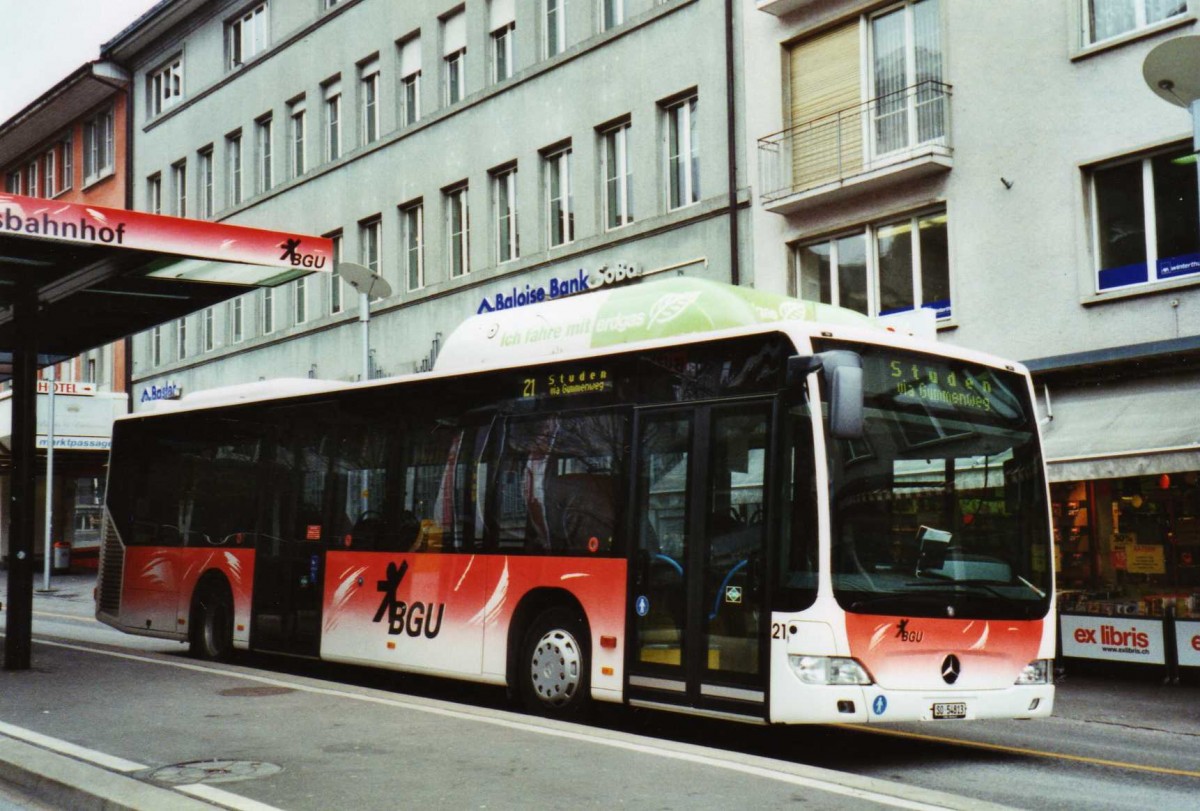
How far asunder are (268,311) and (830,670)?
28.4m

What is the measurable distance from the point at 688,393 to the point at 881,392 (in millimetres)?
1423

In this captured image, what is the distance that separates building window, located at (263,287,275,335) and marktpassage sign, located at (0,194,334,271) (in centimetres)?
2131

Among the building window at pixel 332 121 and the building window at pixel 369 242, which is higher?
the building window at pixel 332 121

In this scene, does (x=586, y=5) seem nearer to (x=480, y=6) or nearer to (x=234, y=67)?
(x=480, y=6)

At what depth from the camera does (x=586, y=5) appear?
25.9 metres

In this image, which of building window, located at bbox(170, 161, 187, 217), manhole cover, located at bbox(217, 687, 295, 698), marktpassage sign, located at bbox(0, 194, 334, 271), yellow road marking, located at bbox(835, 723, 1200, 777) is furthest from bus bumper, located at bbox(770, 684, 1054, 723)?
building window, located at bbox(170, 161, 187, 217)

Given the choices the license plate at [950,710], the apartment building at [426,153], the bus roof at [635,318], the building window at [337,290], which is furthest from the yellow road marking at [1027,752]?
the building window at [337,290]

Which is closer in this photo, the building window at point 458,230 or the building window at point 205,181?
the building window at point 458,230

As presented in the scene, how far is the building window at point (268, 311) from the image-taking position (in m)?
35.2

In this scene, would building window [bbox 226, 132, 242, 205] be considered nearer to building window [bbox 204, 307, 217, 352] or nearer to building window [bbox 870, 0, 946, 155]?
building window [bbox 204, 307, 217, 352]

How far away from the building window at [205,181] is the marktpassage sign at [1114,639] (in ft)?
92.1

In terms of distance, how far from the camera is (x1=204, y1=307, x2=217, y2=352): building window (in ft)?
124

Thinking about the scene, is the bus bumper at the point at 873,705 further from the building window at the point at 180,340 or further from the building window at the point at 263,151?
the building window at the point at 180,340

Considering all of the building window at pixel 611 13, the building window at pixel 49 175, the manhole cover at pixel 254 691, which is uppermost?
the building window at pixel 49 175
